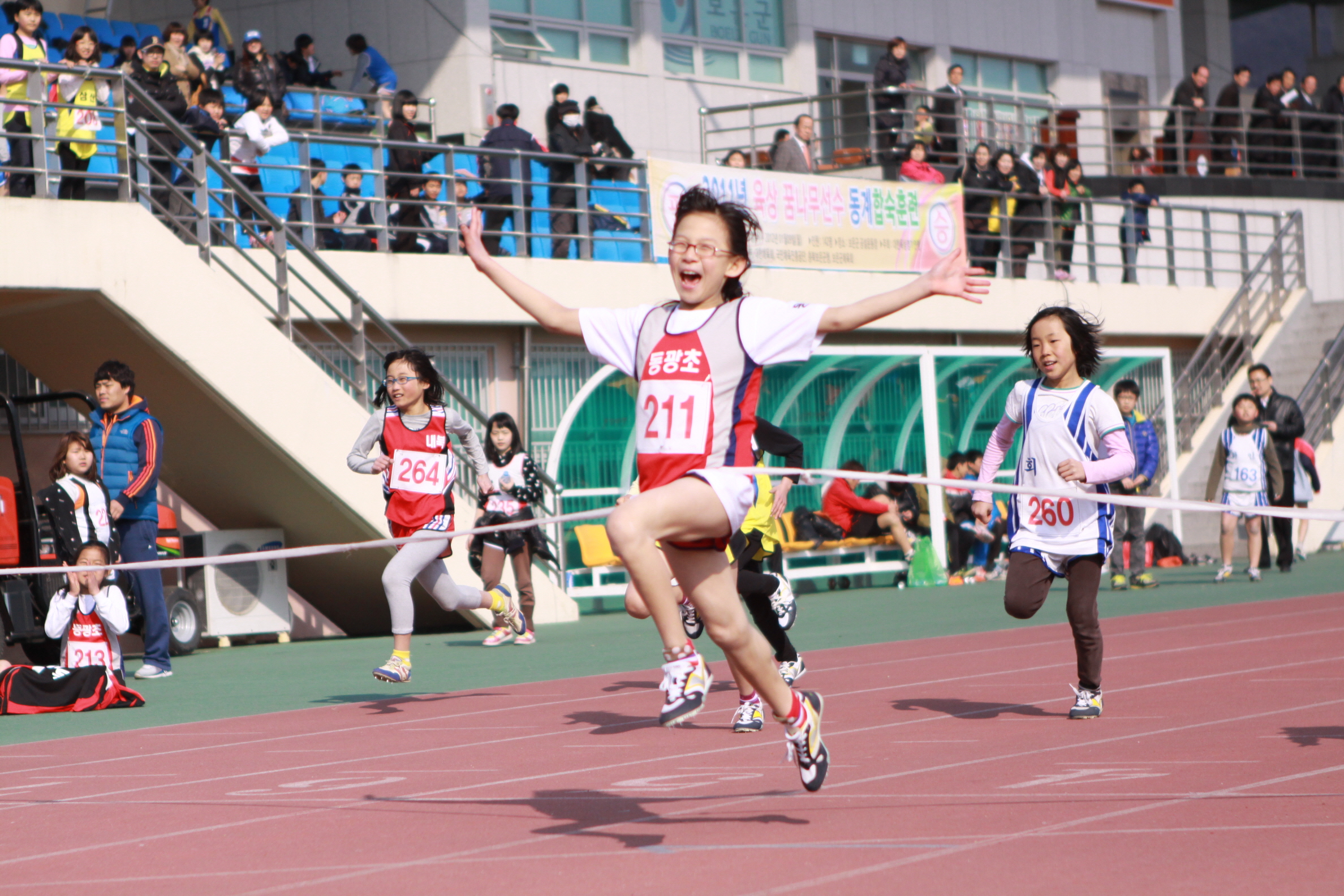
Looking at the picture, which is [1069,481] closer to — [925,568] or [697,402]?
[697,402]

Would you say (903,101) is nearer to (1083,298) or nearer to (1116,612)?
(1083,298)

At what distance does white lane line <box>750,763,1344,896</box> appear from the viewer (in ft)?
16.2

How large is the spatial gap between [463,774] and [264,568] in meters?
9.70

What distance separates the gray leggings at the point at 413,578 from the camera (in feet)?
34.0

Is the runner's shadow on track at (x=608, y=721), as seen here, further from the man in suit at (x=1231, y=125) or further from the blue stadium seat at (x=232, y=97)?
the man in suit at (x=1231, y=125)

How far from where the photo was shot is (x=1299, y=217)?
28.5 m

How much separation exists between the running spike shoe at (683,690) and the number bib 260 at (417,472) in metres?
5.17

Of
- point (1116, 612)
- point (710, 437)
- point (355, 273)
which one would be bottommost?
point (1116, 612)

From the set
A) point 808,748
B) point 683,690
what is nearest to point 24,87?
point 808,748

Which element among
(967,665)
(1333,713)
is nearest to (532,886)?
(1333,713)

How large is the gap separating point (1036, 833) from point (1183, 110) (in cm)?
2679

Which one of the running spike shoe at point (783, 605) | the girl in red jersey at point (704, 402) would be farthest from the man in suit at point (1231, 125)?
the girl in red jersey at point (704, 402)

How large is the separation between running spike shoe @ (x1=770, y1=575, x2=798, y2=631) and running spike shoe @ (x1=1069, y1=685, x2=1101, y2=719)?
184 centimetres

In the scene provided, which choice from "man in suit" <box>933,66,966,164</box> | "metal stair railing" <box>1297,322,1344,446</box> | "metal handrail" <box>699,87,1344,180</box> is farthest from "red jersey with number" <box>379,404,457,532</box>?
"metal stair railing" <box>1297,322,1344,446</box>
